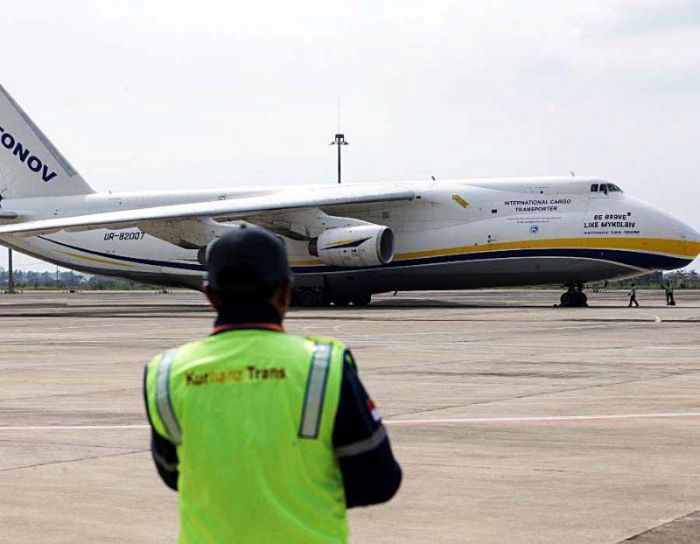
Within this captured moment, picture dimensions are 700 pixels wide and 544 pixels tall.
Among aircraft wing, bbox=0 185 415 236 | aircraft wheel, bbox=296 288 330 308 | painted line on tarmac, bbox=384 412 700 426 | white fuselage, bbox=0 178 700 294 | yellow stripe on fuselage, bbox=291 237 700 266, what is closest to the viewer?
painted line on tarmac, bbox=384 412 700 426

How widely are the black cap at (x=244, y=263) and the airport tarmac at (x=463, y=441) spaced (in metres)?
4.01

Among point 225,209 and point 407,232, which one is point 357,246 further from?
point 225,209

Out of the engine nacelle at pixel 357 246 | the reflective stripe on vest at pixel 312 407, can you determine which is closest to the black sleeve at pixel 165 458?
the reflective stripe on vest at pixel 312 407

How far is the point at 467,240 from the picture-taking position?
4131 centimetres

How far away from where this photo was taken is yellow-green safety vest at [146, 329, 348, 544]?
3.42 metres

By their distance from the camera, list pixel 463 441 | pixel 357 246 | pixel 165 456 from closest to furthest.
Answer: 1. pixel 165 456
2. pixel 463 441
3. pixel 357 246

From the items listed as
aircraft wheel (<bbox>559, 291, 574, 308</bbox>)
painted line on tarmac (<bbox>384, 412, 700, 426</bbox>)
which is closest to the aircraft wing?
aircraft wheel (<bbox>559, 291, 574, 308</bbox>)

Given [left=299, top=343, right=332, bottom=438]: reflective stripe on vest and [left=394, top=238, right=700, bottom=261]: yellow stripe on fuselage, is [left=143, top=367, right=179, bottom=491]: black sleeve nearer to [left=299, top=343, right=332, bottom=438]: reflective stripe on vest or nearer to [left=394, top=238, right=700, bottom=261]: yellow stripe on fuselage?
[left=299, top=343, right=332, bottom=438]: reflective stripe on vest

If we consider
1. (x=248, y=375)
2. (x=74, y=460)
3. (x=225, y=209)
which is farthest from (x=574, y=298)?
(x=248, y=375)

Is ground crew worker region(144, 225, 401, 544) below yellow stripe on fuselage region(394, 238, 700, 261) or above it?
above

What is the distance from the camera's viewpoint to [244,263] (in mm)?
3564

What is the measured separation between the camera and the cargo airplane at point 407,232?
40.2m

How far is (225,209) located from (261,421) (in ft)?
128

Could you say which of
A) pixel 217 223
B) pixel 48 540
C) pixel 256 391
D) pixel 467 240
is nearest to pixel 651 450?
pixel 48 540
